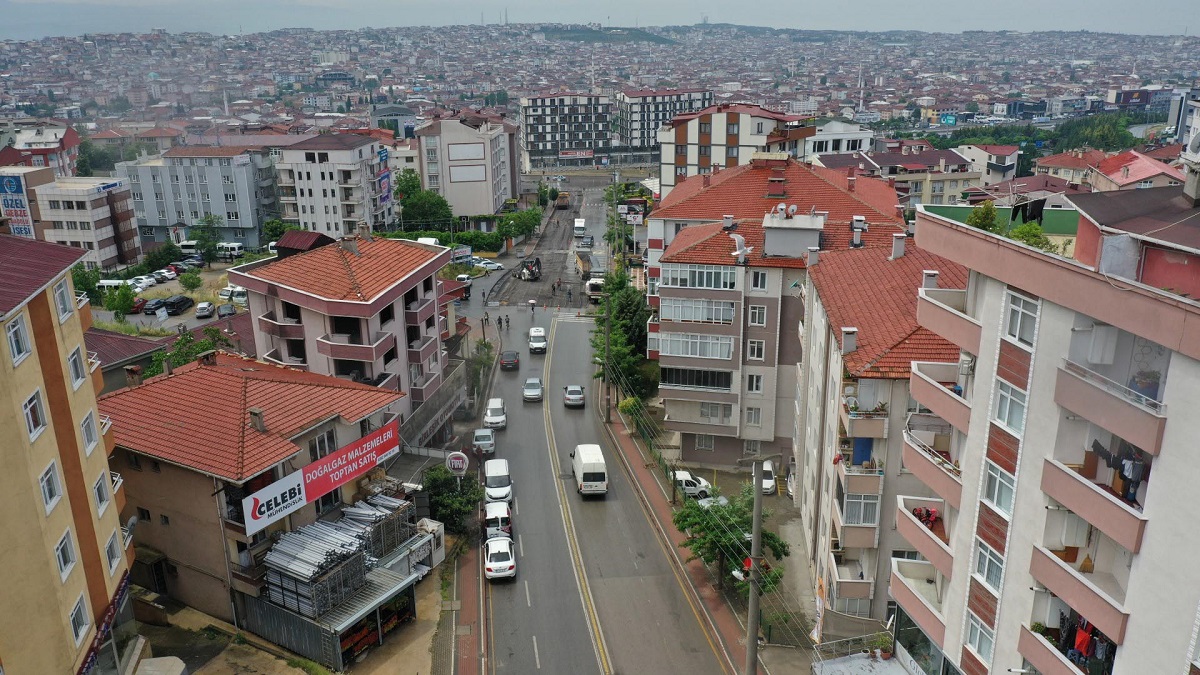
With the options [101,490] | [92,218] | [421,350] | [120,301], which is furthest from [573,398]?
[92,218]

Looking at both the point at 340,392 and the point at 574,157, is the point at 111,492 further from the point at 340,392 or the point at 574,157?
the point at 574,157

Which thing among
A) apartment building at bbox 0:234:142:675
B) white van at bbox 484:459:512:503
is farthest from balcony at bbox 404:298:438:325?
apartment building at bbox 0:234:142:675

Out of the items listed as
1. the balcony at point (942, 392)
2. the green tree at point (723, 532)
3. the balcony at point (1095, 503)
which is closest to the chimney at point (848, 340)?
the balcony at point (942, 392)

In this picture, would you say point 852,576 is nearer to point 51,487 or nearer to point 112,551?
point 112,551

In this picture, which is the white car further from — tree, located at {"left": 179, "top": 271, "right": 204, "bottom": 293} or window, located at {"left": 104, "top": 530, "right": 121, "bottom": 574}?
tree, located at {"left": 179, "top": 271, "right": 204, "bottom": 293}

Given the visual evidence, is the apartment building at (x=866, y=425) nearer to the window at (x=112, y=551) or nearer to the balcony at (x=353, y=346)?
the balcony at (x=353, y=346)

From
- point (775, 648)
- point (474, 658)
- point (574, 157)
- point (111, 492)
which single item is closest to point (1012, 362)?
point (775, 648)
